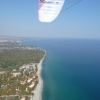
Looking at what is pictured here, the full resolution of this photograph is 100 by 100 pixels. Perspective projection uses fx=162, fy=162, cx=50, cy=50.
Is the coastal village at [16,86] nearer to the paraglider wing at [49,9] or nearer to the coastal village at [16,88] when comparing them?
the coastal village at [16,88]

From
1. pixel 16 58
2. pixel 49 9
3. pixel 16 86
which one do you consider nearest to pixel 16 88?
pixel 16 86

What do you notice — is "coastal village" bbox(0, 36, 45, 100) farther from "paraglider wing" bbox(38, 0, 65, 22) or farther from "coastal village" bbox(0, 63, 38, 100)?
"paraglider wing" bbox(38, 0, 65, 22)

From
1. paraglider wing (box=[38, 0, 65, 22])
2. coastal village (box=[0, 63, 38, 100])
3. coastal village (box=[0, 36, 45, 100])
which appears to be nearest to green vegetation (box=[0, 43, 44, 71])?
coastal village (box=[0, 63, 38, 100])

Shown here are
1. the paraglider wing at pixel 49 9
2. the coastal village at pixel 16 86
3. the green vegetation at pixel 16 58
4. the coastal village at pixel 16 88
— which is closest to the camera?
the paraglider wing at pixel 49 9

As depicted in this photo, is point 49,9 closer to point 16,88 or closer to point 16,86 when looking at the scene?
point 16,88

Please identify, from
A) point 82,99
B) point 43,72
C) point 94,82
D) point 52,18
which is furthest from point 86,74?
point 52,18

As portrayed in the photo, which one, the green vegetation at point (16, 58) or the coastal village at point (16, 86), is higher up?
the green vegetation at point (16, 58)

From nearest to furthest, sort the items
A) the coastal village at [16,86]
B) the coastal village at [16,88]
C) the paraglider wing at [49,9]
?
1. the paraglider wing at [49,9]
2. the coastal village at [16,88]
3. the coastal village at [16,86]

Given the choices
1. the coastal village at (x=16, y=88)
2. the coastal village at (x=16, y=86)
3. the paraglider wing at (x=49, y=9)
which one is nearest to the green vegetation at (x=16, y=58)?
the coastal village at (x=16, y=86)
